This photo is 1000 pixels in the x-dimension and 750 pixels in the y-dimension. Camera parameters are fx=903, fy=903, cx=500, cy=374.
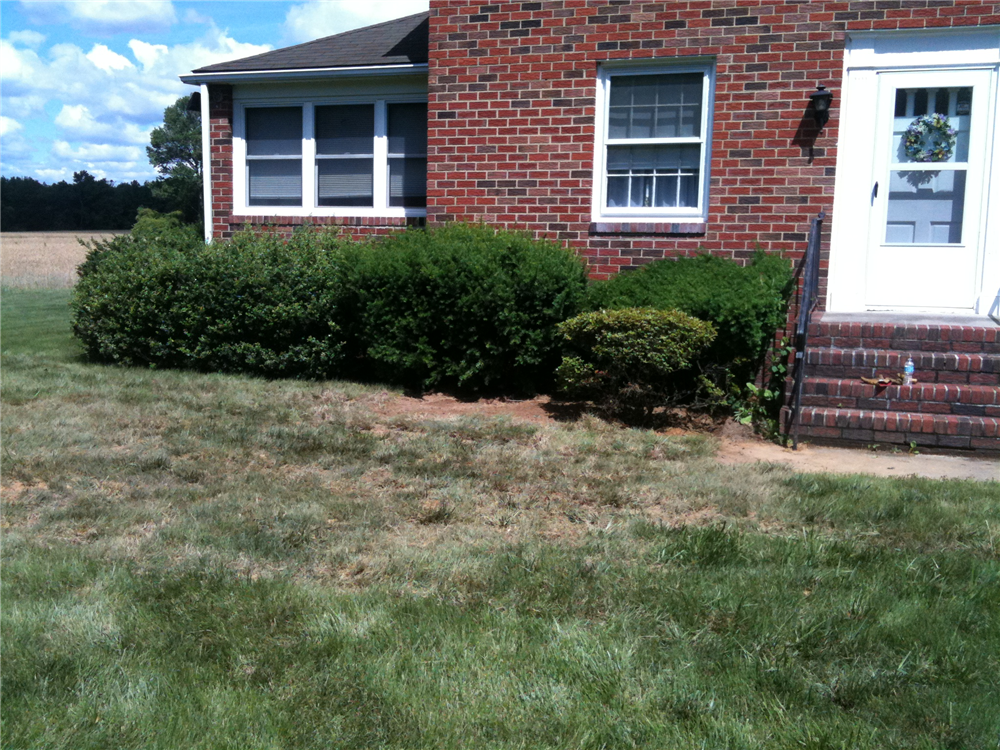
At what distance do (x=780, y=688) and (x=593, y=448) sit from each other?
11.1ft

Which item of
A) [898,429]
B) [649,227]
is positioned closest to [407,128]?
[649,227]

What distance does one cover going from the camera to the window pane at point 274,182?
11195mm

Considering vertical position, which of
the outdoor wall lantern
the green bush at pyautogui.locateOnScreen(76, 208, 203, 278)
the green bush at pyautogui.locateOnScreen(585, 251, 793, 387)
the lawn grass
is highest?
the outdoor wall lantern

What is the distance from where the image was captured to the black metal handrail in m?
6.93

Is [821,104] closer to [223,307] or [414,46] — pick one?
[414,46]

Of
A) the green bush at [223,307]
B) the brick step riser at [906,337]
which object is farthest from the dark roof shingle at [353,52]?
the brick step riser at [906,337]

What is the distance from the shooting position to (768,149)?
824 centimetres

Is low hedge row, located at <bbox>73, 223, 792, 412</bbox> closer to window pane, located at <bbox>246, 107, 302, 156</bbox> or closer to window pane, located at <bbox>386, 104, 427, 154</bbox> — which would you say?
window pane, located at <bbox>386, 104, 427, 154</bbox>

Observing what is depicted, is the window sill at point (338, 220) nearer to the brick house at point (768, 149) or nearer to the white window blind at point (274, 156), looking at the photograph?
the white window blind at point (274, 156)

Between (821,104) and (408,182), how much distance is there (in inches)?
191

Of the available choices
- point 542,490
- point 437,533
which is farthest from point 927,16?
point 437,533

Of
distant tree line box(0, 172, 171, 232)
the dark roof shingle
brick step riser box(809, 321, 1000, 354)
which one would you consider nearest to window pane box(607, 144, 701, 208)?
brick step riser box(809, 321, 1000, 354)

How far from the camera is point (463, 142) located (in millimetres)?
9227

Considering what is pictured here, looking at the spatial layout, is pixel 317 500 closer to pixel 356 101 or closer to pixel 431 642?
pixel 431 642
